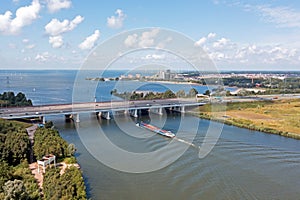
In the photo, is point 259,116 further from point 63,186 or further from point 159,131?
point 63,186

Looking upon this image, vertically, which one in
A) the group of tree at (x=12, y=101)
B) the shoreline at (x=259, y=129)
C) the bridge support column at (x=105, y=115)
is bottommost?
the shoreline at (x=259, y=129)

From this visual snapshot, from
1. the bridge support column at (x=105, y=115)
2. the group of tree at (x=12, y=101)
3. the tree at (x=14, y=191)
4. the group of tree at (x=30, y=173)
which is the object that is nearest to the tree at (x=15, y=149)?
the group of tree at (x=30, y=173)

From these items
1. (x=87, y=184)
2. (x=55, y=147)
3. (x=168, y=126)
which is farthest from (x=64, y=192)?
(x=168, y=126)

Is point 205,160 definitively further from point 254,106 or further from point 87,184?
point 254,106

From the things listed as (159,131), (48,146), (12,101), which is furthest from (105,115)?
(48,146)

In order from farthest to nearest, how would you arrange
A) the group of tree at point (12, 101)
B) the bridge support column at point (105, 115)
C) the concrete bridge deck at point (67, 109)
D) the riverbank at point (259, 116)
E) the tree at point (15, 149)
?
the group of tree at point (12, 101) < the bridge support column at point (105, 115) < the concrete bridge deck at point (67, 109) < the riverbank at point (259, 116) < the tree at point (15, 149)

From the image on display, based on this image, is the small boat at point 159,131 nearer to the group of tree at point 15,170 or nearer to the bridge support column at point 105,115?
the bridge support column at point 105,115

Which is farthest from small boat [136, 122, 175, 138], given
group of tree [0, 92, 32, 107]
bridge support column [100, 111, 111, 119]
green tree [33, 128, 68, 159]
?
group of tree [0, 92, 32, 107]

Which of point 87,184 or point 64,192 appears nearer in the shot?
point 64,192
